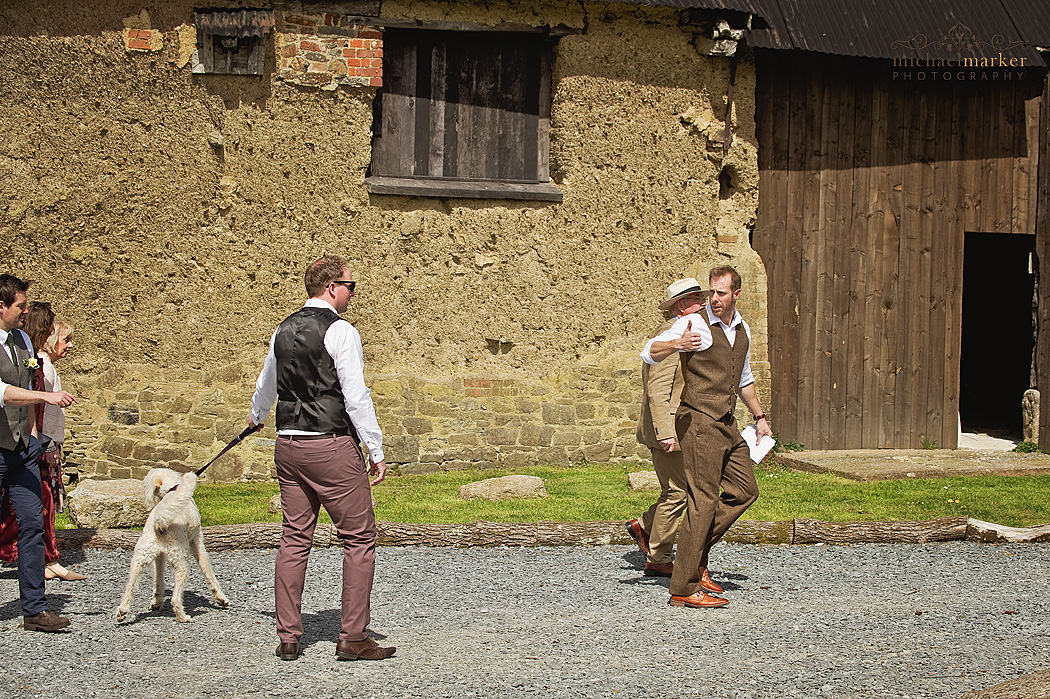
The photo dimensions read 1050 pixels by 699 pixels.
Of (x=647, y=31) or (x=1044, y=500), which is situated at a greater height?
(x=647, y=31)

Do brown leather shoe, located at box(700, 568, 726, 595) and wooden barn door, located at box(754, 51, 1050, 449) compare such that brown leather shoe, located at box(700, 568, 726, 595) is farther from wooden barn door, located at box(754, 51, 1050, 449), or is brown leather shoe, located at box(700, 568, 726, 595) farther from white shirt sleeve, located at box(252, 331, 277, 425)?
wooden barn door, located at box(754, 51, 1050, 449)

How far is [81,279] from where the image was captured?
9.87 metres

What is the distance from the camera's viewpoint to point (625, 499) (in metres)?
8.96

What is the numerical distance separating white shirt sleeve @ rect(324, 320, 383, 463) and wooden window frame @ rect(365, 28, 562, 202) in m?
5.27

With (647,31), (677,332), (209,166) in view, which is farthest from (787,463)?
(209,166)

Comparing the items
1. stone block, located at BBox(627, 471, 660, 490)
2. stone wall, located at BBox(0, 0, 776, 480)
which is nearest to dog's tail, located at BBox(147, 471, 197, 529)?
stone wall, located at BBox(0, 0, 776, 480)

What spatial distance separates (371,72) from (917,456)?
6545mm

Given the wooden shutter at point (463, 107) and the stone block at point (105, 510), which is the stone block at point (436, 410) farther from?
the stone block at point (105, 510)

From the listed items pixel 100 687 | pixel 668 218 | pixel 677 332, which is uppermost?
pixel 668 218

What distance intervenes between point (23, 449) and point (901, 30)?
356 inches

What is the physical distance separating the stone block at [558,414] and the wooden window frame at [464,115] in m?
1.98

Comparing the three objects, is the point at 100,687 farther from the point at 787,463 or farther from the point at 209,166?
the point at 787,463

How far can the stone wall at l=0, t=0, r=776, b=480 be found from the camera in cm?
977

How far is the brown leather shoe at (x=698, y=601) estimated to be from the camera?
605 centimetres
